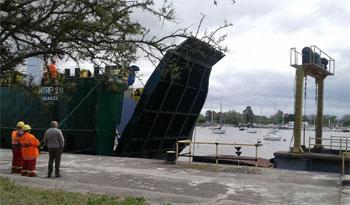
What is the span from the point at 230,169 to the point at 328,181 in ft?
9.81

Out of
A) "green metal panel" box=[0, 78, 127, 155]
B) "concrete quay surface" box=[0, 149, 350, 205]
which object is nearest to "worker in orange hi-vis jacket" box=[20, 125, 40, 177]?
"concrete quay surface" box=[0, 149, 350, 205]

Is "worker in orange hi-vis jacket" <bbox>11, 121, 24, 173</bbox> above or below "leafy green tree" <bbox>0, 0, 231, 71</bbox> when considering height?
below

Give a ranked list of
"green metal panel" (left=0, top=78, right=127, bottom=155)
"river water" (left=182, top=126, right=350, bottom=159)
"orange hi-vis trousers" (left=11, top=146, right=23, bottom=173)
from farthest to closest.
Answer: "river water" (left=182, top=126, right=350, bottom=159)
"green metal panel" (left=0, top=78, right=127, bottom=155)
"orange hi-vis trousers" (left=11, top=146, right=23, bottom=173)

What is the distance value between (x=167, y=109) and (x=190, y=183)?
8.42 meters

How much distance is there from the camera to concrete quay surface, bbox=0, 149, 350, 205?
9.93 meters

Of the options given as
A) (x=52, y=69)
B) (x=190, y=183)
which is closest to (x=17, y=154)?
(x=190, y=183)

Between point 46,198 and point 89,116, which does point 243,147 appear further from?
point 46,198

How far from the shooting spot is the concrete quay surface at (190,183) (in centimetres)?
993

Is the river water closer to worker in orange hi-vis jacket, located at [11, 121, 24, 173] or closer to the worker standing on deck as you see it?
worker in orange hi-vis jacket, located at [11, 121, 24, 173]

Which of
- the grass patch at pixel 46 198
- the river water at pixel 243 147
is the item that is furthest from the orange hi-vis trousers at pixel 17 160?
the river water at pixel 243 147

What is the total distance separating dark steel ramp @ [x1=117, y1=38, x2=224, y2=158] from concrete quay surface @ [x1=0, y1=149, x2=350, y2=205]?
3.08 meters

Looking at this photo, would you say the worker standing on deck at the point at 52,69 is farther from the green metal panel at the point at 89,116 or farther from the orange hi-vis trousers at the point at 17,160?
the green metal panel at the point at 89,116

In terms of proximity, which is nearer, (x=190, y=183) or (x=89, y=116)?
(x=190, y=183)

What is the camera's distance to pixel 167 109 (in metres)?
20.1
